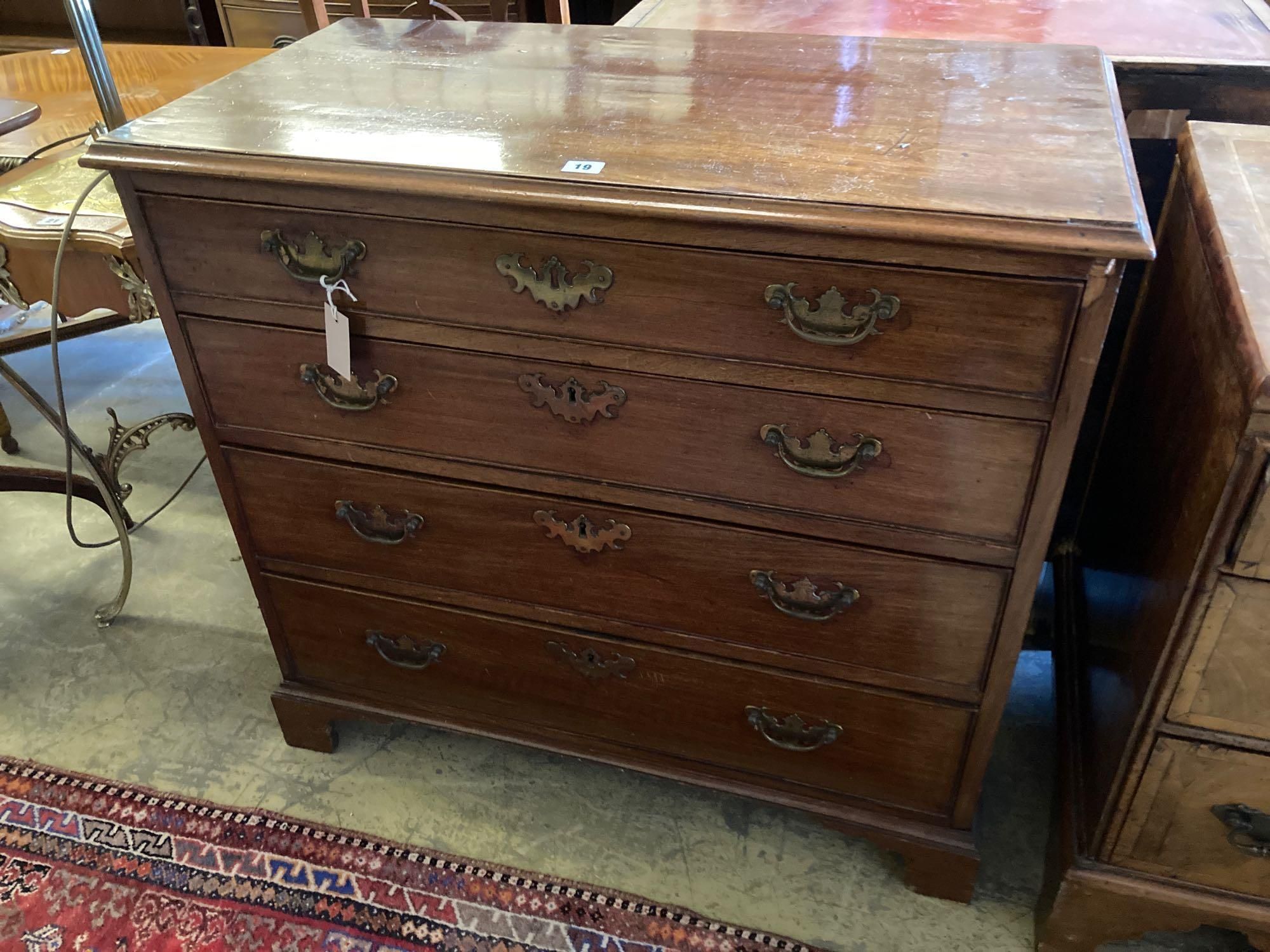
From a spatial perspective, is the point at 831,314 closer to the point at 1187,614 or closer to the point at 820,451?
the point at 820,451

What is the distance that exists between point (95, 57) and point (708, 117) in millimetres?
775

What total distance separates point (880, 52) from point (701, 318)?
0.50 m

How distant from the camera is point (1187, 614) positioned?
867 mm

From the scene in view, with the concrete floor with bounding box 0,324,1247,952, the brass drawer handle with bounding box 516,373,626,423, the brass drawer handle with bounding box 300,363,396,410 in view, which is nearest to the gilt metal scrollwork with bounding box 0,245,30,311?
the concrete floor with bounding box 0,324,1247,952

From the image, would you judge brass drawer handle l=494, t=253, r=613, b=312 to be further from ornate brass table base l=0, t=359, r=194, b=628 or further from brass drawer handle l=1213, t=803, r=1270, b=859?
ornate brass table base l=0, t=359, r=194, b=628

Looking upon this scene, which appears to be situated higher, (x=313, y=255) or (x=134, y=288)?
(x=313, y=255)

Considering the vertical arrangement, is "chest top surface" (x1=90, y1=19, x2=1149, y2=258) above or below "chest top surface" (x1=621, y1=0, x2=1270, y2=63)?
above

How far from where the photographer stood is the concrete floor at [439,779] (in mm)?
1244

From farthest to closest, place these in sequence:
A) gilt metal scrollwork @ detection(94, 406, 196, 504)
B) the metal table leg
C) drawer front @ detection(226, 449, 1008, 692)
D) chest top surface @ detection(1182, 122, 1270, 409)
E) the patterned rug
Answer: gilt metal scrollwork @ detection(94, 406, 196, 504)
the metal table leg
the patterned rug
drawer front @ detection(226, 449, 1008, 692)
chest top surface @ detection(1182, 122, 1270, 409)

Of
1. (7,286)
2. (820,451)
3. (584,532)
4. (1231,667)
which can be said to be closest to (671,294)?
(820,451)

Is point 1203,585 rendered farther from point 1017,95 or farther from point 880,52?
point 880,52

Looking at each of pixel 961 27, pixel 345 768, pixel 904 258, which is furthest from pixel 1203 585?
pixel 345 768

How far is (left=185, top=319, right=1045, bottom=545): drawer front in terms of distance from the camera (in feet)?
2.89

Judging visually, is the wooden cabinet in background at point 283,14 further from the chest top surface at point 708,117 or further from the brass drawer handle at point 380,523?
the brass drawer handle at point 380,523
